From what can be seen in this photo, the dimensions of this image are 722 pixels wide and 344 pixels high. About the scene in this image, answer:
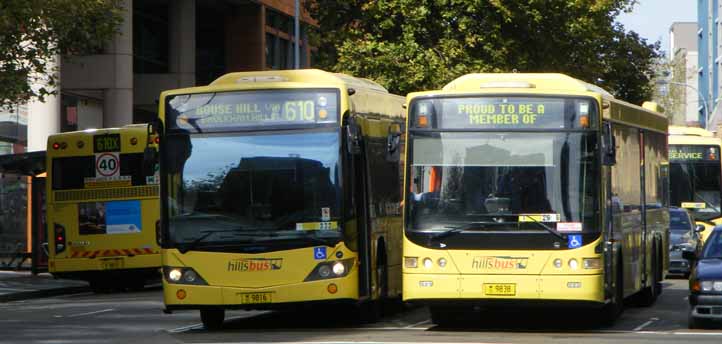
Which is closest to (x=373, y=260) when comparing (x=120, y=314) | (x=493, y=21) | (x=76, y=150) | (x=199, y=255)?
(x=199, y=255)

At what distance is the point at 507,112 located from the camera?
17.1 metres

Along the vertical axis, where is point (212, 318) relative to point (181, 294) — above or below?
below

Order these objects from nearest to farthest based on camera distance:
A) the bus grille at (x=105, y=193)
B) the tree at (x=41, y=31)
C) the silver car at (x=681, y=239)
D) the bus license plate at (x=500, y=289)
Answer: the bus license plate at (x=500, y=289) < the tree at (x=41, y=31) < the bus grille at (x=105, y=193) < the silver car at (x=681, y=239)

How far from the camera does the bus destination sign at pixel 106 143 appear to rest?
2762 cm

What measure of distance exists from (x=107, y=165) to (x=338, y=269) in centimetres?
1148

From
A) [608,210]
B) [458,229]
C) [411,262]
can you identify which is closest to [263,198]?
[411,262]

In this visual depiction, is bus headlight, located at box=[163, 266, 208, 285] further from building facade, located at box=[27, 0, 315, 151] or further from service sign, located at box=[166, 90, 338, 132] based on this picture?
building facade, located at box=[27, 0, 315, 151]

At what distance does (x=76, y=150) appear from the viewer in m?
27.6

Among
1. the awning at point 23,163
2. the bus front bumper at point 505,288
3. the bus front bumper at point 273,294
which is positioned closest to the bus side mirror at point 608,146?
the bus front bumper at point 505,288

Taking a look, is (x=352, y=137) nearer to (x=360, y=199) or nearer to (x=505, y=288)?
(x=360, y=199)

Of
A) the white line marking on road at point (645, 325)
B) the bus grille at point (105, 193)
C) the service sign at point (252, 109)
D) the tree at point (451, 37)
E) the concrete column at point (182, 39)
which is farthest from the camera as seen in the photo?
the concrete column at point (182, 39)

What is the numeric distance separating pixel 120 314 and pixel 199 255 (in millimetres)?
4558

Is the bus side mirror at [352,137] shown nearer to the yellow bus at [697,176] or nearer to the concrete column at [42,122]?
the yellow bus at [697,176]

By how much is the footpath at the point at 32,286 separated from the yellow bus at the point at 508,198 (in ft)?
41.7
